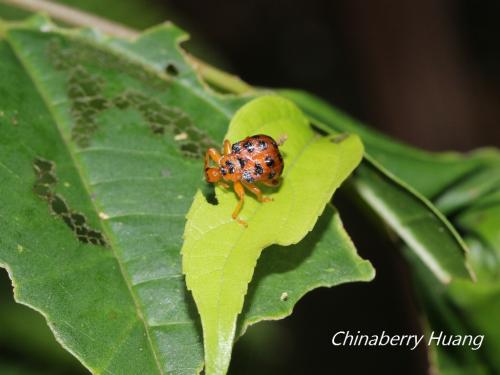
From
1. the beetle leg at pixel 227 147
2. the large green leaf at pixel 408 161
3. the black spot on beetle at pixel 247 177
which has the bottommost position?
the large green leaf at pixel 408 161

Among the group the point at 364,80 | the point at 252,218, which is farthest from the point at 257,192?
the point at 364,80

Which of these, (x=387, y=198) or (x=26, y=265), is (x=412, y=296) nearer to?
(x=387, y=198)

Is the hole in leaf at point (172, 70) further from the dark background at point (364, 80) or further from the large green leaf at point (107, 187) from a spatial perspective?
the dark background at point (364, 80)

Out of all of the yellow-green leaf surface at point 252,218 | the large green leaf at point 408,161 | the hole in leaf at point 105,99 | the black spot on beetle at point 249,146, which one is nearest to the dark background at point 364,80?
the large green leaf at point 408,161

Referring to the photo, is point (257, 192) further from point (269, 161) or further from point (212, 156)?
point (212, 156)

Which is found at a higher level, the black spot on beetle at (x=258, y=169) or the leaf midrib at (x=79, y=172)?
the black spot on beetle at (x=258, y=169)

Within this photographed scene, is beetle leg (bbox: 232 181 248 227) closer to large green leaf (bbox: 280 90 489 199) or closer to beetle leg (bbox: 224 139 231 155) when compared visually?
beetle leg (bbox: 224 139 231 155)

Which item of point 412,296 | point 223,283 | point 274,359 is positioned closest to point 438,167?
point 412,296

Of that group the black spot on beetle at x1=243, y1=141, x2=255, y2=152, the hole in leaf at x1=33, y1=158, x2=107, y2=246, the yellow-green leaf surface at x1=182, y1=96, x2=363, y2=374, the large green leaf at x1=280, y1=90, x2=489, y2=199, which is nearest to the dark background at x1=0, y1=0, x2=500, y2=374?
the large green leaf at x1=280, y1=90, x2=489, y2=199
